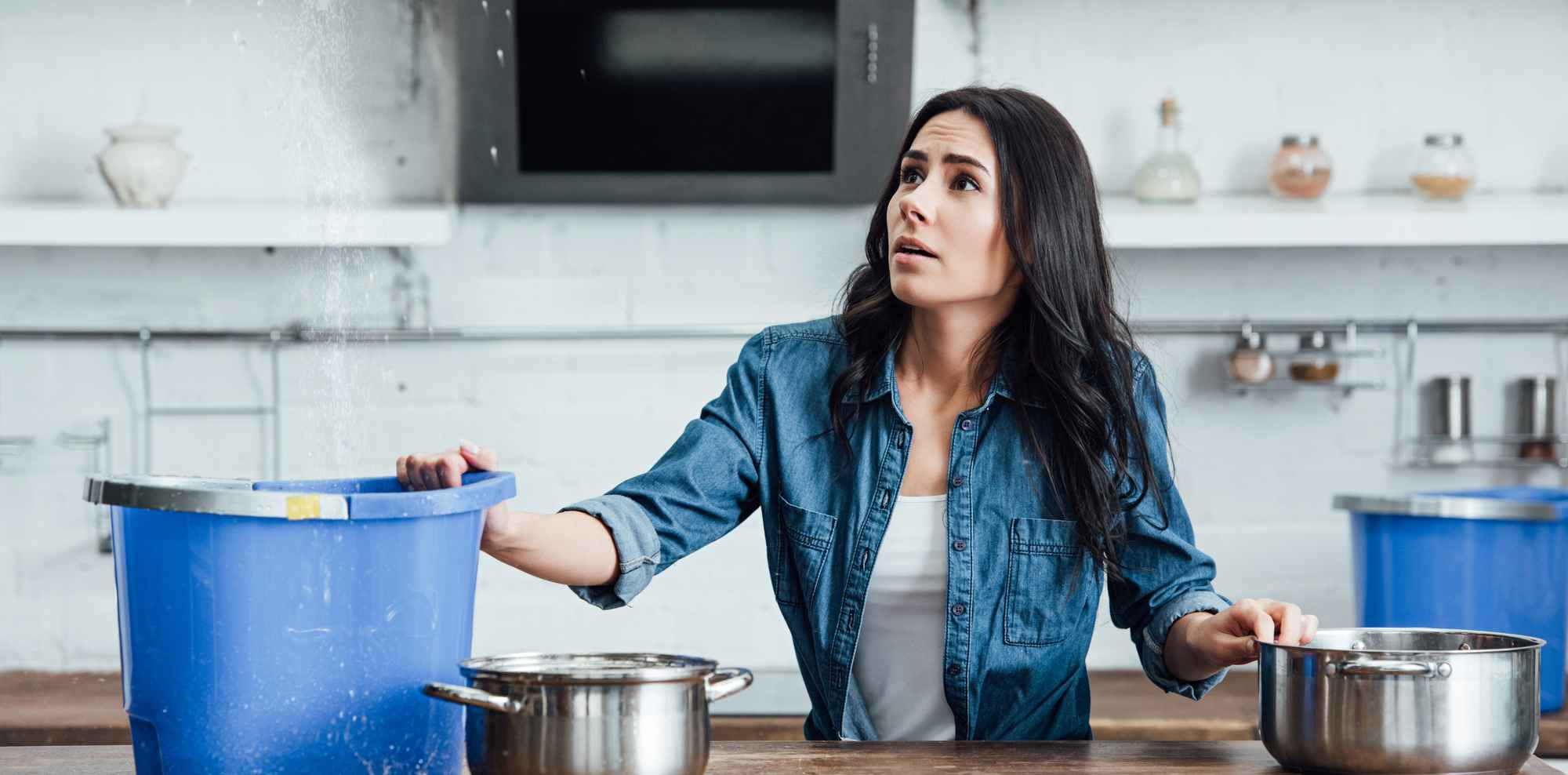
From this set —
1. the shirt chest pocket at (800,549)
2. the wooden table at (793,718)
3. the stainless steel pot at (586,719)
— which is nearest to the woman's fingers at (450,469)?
the stainless steel pot at (586,719)

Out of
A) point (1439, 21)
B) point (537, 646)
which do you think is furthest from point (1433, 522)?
point (537, 646)

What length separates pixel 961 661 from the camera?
4.92ft

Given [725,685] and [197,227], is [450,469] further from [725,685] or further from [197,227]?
[197,227]

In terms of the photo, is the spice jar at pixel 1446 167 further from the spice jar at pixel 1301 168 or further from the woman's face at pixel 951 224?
the woman's face at pixel 951 224

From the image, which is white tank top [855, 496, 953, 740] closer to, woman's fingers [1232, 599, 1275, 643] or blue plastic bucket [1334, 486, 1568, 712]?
woman's fingers [1232, 599, 1275, 643]

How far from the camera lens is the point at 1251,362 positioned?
2752mm

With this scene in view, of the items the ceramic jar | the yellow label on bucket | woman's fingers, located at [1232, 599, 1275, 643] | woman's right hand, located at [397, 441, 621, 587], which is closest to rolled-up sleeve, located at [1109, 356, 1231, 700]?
woman's fingers, located at [1232, 599, 1275, 643]

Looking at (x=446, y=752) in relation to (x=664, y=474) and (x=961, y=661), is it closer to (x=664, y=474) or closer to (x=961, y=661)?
(x=664, y=474)

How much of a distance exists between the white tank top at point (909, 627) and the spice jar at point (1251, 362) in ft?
4.64

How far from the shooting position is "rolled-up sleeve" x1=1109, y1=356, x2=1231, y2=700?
1.45 m

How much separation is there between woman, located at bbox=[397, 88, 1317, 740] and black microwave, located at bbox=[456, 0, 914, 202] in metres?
1.10

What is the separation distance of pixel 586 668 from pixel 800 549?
0.58 metres

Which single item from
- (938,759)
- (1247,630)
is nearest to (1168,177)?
(1247,630)

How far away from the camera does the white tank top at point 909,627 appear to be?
1530mm
